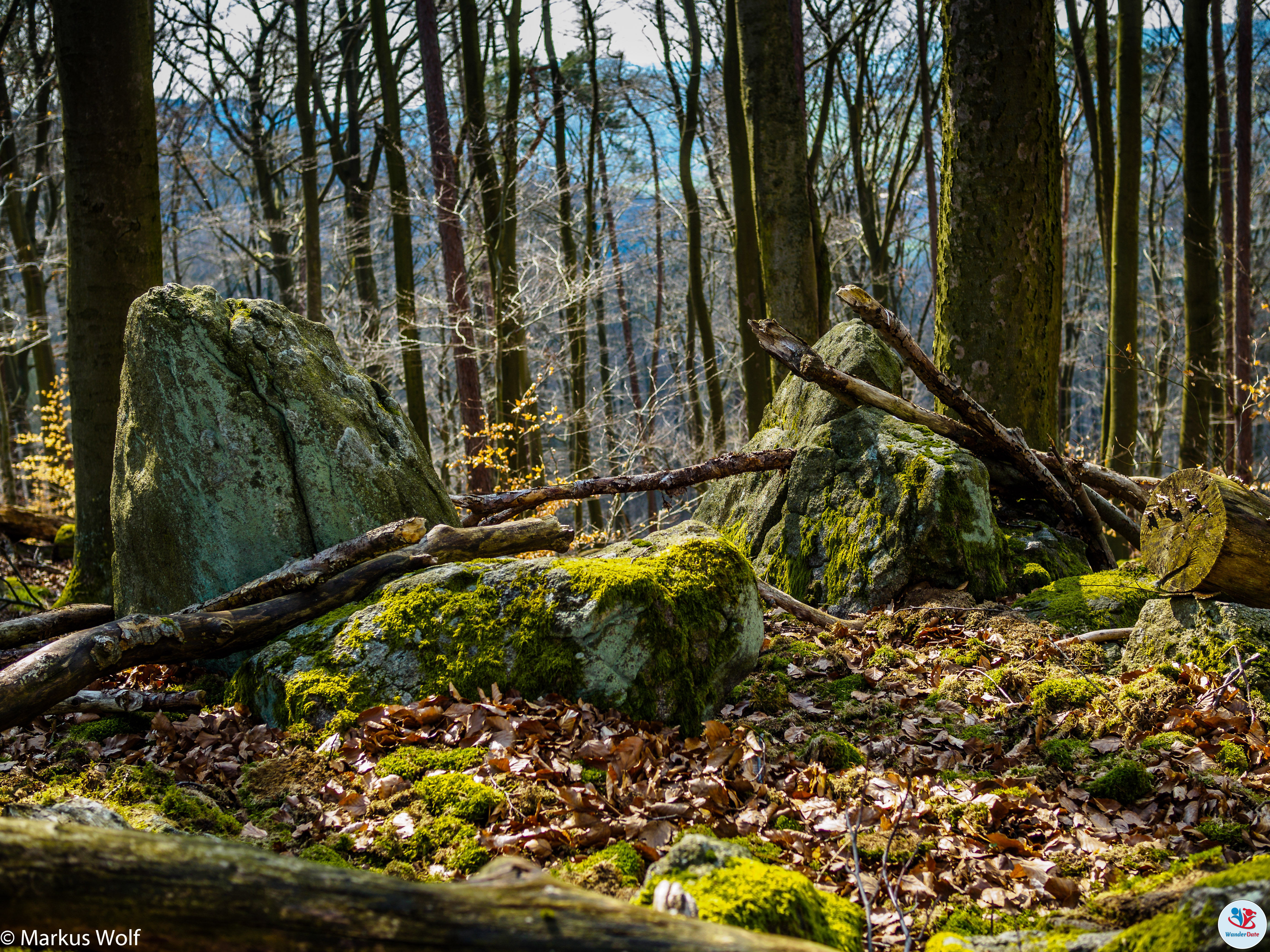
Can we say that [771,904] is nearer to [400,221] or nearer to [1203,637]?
[1203,637]

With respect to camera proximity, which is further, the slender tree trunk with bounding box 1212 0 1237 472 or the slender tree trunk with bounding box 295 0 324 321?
the slender tree trunk with bounding box 295 0 324 321

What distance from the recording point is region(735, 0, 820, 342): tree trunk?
9016mm

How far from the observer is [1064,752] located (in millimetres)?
3469

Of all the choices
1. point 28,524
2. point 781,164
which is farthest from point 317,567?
point 781,164

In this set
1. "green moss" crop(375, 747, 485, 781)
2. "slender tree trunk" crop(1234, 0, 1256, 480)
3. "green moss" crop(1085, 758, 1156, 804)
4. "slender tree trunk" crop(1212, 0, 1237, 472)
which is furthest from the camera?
"slender tree trunk" crop(1212, 0, 1237, 472)

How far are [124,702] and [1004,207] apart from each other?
282 inches

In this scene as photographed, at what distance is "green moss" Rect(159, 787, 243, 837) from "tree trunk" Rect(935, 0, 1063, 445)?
20.5 feet

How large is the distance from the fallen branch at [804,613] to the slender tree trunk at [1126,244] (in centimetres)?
769

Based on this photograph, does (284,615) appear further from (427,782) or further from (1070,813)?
(1070,813)

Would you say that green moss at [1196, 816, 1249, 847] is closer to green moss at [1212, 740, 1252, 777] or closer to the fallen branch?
green moss at [1212, 740, 1252, 777]

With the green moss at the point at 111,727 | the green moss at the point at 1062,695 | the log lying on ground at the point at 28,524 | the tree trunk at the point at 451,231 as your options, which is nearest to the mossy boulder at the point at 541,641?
the green moss at the point at 111,727

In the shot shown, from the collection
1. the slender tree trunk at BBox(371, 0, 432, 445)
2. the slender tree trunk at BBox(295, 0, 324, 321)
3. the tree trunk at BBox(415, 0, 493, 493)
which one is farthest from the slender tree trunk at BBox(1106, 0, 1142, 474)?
the slender tree trunk at BBox(295, 0, 324, 321)

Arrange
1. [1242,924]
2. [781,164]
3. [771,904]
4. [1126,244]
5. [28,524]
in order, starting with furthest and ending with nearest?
[1126,244], [781,164], [28,524], [771,904], [1242,924]

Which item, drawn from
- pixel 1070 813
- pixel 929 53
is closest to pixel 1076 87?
pixel 929 53
